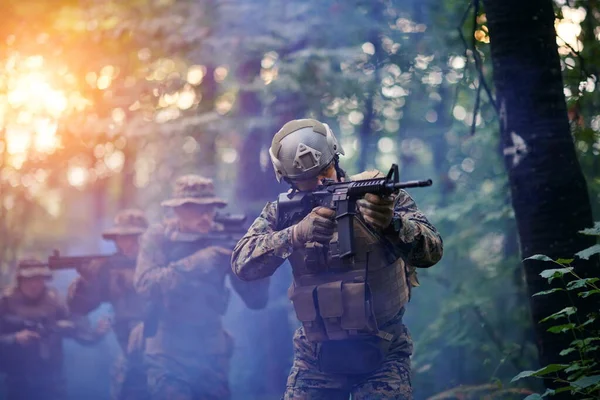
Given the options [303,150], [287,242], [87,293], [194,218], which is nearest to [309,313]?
[287,242]

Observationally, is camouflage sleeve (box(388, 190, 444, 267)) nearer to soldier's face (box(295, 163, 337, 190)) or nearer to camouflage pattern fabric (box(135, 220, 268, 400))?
soldier's face (box(295, 163, 337, 190))

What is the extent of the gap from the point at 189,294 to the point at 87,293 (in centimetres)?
190

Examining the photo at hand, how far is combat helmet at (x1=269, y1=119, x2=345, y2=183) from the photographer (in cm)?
427

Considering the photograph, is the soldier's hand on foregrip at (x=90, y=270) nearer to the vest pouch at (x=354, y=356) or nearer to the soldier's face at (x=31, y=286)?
the soldier's face at (x=31, y=286)

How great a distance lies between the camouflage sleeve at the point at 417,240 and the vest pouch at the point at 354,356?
488 millimetres

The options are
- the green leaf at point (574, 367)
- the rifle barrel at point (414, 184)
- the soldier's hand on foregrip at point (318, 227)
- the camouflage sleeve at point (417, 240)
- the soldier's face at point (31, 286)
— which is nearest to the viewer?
the rifle barrel at point (414, 184)

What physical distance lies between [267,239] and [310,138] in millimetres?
609

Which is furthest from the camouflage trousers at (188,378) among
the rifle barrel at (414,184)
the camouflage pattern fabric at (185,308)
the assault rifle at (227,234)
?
the rifle barrel at (414,184)

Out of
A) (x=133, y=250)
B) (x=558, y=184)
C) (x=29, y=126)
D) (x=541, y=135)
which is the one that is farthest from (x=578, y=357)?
(x=29, y=126)

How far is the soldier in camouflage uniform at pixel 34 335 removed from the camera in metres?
9.03

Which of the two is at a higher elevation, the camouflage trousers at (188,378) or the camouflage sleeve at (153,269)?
the camouflage sleeve at (153,269)

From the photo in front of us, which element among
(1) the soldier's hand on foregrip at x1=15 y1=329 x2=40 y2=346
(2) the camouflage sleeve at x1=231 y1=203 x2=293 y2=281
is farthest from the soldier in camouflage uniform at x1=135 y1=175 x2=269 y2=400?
(2) the camouflage sleeve at x1=231 y1=203 x2=293 y2=281

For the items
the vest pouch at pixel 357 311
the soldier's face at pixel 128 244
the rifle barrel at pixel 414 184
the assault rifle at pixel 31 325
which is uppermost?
Answer: the soldier's face at pixel 128 244

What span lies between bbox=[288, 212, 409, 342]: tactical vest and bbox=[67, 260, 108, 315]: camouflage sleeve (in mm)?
4666
